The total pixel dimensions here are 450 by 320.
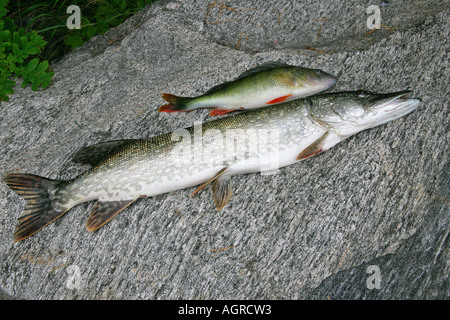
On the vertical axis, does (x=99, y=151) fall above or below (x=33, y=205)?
above

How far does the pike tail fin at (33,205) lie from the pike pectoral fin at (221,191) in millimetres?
1504

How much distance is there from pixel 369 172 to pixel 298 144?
0.74 m

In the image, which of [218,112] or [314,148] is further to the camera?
[218,112]

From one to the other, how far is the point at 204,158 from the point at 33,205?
1.67 m

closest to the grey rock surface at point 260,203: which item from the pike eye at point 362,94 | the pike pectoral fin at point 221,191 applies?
the pike pectoral fin at point 221,191

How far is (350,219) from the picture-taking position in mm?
3660

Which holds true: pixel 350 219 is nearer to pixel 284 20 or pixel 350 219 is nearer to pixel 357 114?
pixel 357 114

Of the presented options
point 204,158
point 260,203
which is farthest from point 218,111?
point 260,203

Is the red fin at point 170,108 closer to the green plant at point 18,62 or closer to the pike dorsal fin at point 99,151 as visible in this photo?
the pike dorsal fin at point 99,151

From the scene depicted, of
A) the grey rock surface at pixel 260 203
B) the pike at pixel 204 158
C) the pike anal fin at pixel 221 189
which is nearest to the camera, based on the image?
the grey rock surface at pixel 260 203

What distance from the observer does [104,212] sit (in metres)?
3.73

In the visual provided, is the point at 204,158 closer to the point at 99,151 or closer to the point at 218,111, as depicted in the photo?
the point at 218,111

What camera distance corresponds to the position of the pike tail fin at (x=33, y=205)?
146 inches

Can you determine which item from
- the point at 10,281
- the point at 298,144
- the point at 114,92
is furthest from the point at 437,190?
the point at 10,281
